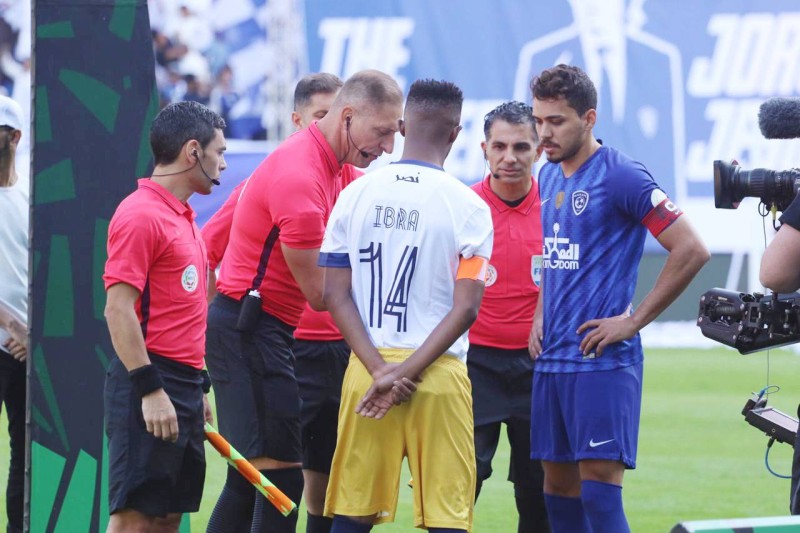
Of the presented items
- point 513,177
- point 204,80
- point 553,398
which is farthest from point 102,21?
point 204,80

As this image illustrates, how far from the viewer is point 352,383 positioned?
4.44m

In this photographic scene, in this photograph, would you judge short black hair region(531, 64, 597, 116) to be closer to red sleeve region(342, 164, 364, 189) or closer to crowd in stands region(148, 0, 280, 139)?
red sleeve region(342, 164, 364, 189)

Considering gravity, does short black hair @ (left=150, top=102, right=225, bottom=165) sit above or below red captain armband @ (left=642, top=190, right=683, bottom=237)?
above

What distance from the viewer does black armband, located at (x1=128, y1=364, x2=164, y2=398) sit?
4328mm

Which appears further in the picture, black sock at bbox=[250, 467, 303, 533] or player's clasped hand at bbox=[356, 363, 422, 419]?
black sock at bbox=[250, 467, 303, 533]

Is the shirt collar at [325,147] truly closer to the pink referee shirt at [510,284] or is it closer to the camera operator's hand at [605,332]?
the pink referee shirt at [510,284]

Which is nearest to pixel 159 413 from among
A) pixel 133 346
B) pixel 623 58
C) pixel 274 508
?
pixel 133 346

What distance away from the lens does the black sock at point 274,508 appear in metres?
5.17

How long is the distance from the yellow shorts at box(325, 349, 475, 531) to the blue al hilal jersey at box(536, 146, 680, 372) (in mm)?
685

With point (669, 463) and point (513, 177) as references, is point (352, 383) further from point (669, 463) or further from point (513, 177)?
point (669, 463)

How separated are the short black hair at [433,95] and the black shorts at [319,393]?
1545 millimetres

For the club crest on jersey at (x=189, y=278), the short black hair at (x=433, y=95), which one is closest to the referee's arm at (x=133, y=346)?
the club crest on jersey at (x=189, y=278)

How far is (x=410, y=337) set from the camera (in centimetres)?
438

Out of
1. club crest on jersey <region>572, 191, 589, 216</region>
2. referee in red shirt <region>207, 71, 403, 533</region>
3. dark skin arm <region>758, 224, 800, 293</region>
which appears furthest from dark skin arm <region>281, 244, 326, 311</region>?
dark skin arm <region>758, 224, 800, 293</region>
